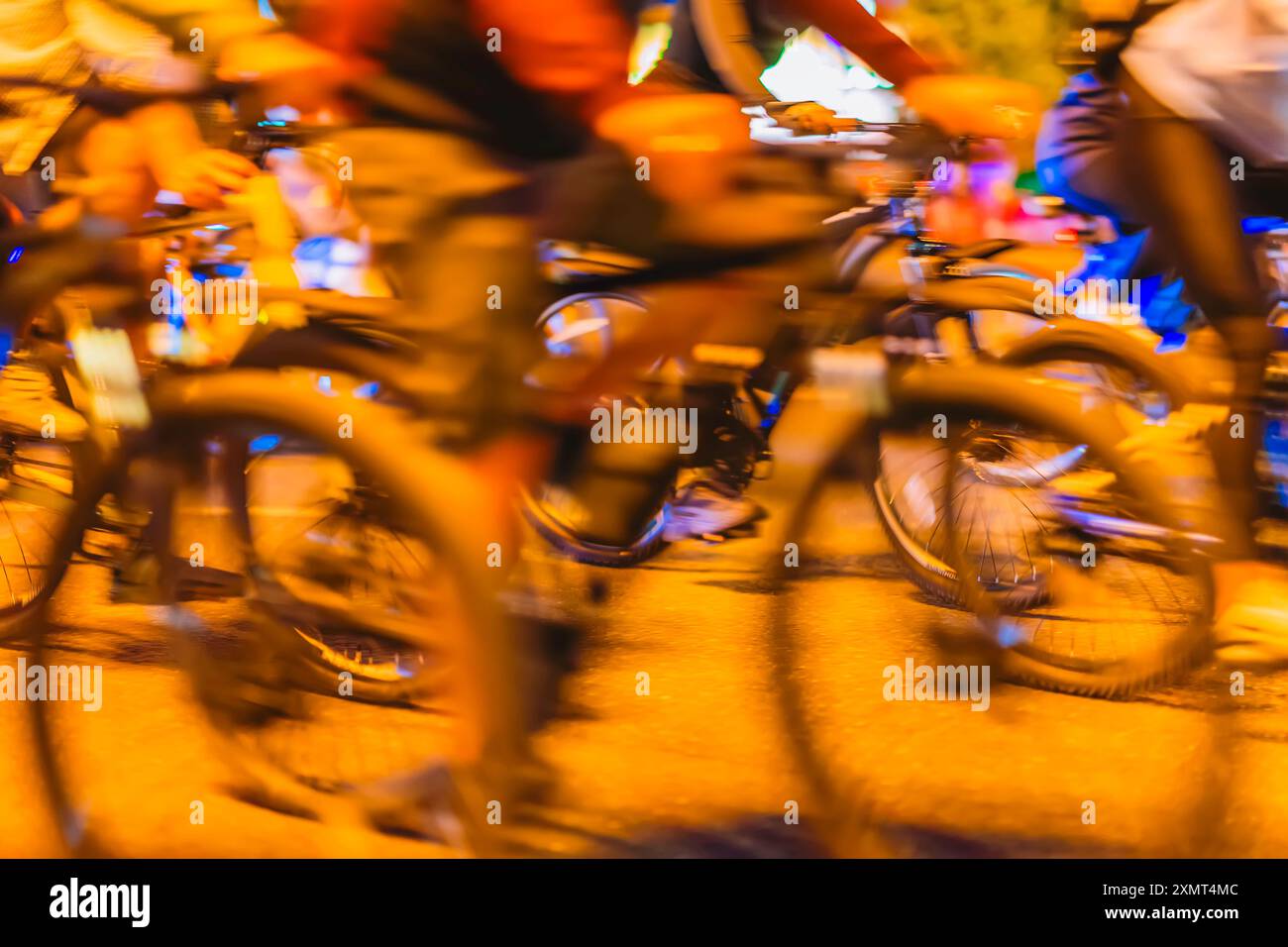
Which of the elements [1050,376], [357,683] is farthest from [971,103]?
[357,683]

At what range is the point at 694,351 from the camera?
259 centimetres

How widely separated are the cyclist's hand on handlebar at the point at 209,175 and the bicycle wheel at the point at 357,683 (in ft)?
2.27

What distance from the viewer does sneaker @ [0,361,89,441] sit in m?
3.60

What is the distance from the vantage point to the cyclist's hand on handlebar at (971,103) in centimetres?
251

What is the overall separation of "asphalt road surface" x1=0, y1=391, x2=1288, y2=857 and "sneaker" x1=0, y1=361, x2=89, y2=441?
0.58 meters

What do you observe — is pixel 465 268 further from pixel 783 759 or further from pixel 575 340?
pixel 783 759

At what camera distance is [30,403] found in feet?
12.0

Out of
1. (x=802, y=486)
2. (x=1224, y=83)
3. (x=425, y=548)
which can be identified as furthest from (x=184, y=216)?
(x=1224, y=83)

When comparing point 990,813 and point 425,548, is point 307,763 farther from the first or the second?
point 990,813

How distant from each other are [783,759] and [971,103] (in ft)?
4.87

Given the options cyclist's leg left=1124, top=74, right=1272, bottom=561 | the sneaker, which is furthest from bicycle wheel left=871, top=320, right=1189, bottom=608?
the sneaker

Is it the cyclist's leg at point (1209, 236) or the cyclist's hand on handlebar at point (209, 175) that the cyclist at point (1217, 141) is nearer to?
the cyclist's leg at point (1209, 236)

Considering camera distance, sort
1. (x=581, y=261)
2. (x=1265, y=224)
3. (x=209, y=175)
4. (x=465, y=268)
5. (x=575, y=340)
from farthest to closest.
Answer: (x=1265, y=224)
(x=209, y=175)
(x=575, y=340)
(x=581, y=261)
(x=465, y=268)
